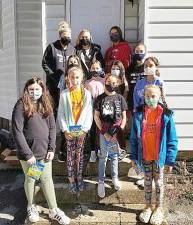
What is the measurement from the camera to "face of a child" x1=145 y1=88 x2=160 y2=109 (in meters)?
4.37

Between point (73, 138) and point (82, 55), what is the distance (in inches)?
54.9

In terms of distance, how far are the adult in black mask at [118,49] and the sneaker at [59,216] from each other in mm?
2271

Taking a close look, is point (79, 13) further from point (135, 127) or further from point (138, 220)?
point (138, 220)

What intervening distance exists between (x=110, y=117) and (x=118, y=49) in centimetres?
153

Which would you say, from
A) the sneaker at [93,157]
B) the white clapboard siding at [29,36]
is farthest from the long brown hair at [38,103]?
the white clapboard siding at [29,36]

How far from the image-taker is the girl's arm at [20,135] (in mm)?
4281

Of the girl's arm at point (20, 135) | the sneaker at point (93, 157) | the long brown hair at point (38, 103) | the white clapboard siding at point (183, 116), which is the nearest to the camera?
the girl's arm at point (20, 135)

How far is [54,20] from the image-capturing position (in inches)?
251

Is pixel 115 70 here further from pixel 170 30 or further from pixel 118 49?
pixel 170 30

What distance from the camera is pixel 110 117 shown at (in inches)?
192

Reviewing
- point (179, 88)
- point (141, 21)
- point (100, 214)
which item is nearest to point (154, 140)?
point (100, 214)

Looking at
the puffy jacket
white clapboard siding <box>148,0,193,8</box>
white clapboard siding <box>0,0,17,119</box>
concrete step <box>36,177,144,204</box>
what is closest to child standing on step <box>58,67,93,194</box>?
concrete step <box>36,177,144,204</box>

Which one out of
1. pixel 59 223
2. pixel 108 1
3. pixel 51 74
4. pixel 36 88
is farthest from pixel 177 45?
pixel 59 223

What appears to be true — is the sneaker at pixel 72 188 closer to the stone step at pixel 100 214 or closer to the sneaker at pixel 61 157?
the stone step at pixel 100 214
